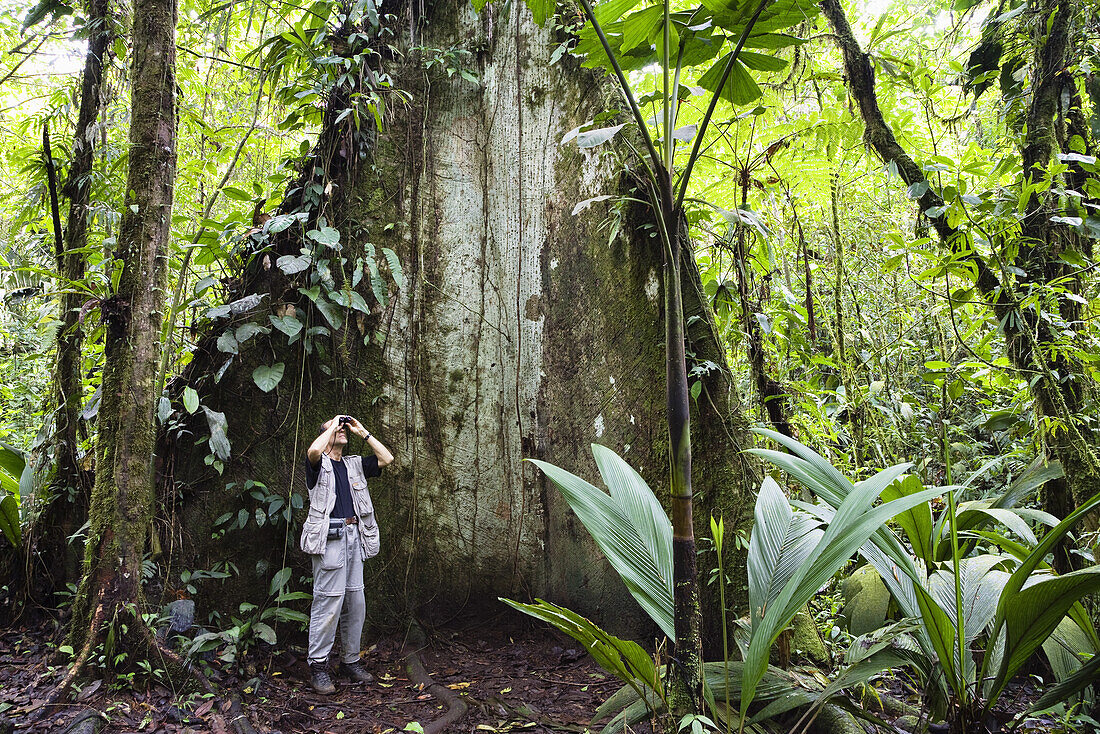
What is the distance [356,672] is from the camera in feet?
8.84

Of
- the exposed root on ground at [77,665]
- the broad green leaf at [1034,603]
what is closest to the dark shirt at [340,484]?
the exposed root on ground at [77,665]

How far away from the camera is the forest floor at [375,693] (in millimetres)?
2037

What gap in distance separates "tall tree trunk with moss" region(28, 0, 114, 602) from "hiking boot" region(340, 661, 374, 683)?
139 cm

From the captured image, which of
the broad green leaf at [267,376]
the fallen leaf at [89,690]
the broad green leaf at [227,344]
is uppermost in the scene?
the broad green leaf at [227,344]

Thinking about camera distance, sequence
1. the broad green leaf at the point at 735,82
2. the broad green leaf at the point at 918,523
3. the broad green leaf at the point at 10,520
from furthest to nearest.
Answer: the broad green leaf at the point at 10,520 < the broad green leaf at the point at 918,523 < the broad green leaf at the point at 735,82

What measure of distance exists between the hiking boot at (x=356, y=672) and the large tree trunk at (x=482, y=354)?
315 millimetres

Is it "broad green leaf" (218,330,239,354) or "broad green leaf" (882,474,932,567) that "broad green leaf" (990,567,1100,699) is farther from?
"broad green leaf" (218,330,239,354)

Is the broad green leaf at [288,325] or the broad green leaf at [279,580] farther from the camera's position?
the broad green leaf at [288,325]

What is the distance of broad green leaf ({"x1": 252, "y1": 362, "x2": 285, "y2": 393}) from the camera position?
2897mm

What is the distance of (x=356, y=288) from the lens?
322 centimetres

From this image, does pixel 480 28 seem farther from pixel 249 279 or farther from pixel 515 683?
pixel 515 683

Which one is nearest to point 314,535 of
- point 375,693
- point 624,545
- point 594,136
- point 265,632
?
point 265,632

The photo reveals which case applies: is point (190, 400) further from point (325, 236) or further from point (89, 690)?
point (89, 690)

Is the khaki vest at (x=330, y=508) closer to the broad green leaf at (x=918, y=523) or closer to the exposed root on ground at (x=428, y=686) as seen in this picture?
the exposed root on ground at (x=428, y=686)
